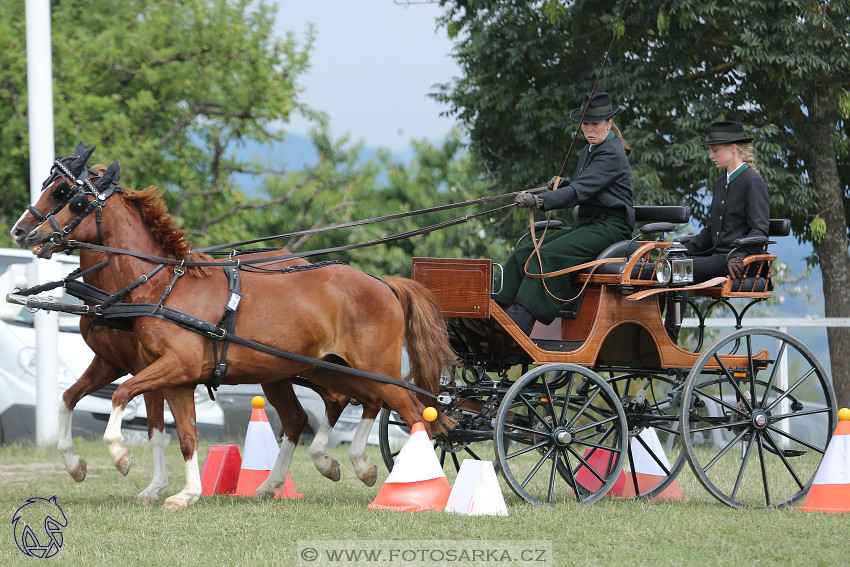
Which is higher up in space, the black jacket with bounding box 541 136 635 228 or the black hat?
the black hat

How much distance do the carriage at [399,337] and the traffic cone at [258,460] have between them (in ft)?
0.59

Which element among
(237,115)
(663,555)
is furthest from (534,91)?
(237,115)

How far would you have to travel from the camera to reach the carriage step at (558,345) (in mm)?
6633

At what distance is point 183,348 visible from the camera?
6.12m

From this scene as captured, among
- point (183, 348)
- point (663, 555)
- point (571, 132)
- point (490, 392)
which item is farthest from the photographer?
point (571, 132)

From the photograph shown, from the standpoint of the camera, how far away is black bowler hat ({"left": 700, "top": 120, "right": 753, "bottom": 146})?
695 cm

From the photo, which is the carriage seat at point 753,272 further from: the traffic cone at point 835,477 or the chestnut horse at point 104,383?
the chestnut horse at point 104,383

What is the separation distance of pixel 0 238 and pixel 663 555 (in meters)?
16.1

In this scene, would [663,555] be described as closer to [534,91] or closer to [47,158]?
[534,91]

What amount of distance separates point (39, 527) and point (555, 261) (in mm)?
3487

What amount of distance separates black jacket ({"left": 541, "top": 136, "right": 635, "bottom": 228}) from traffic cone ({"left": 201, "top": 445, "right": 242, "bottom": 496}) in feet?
9.63

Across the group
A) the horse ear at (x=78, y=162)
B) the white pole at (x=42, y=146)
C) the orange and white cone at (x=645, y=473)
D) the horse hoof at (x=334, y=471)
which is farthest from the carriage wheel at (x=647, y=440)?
the white pole at (x=42, y=146)

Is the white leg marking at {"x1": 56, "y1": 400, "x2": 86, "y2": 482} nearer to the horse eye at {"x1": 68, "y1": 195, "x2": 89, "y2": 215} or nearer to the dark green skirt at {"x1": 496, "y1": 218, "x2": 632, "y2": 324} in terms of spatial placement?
the horse eye at {"x1": 68, "y1": 195, "x2": 89, "y2": 215}

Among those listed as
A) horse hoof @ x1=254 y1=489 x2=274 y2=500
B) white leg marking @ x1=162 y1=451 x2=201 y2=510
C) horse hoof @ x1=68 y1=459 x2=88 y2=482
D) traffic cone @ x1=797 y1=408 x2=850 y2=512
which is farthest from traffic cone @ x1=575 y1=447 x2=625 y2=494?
horse hoof @ x1=68 y1=459 x2=88 y2=482
